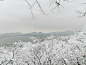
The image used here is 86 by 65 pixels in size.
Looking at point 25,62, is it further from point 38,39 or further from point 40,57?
point 38,39

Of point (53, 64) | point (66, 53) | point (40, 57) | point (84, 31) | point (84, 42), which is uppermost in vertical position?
point (84, 31)

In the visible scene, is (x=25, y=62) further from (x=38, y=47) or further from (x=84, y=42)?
(x=84, y=42)

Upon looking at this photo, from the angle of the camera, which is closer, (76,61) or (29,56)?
(76,61)

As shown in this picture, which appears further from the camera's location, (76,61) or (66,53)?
(66,53)

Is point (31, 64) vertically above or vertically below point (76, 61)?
below

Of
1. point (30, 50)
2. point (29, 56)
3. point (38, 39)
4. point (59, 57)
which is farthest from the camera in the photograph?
point (38, 39)

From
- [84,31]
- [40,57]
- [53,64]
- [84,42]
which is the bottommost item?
[53,64]

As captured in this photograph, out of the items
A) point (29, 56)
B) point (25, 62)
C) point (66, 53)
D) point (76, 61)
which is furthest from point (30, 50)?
point (76, 61)

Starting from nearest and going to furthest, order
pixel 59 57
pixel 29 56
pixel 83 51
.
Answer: pixel 83 51 → pixel 59 57 → pixel 29 56

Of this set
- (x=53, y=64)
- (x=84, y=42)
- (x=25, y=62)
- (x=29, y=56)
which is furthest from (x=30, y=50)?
(x=84, y=42)
